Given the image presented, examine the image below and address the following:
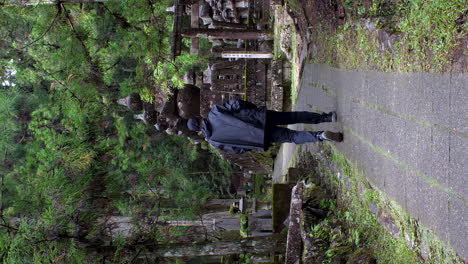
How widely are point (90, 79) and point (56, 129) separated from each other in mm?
11758

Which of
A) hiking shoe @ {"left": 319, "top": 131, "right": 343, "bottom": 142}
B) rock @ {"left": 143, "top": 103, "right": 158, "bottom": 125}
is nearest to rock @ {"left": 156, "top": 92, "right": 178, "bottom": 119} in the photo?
rock @ {"left": 143, "top": 103, "right": 158, "bottom": 125}

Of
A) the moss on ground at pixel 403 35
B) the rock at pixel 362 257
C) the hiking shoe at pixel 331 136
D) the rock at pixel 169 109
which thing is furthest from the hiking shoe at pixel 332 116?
the rock at pixel 169 109

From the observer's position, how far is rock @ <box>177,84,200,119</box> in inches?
464

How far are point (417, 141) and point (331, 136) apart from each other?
6.53 feet

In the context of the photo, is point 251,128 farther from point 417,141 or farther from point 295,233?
point 417,141

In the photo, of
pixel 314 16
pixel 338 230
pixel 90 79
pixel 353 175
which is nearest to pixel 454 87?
pixel 353 175

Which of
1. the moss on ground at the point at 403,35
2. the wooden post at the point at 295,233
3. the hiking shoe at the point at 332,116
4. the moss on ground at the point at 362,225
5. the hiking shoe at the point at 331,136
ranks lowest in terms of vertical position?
the wooden post at the point at 295,233

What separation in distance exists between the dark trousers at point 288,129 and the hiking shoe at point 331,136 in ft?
0.38

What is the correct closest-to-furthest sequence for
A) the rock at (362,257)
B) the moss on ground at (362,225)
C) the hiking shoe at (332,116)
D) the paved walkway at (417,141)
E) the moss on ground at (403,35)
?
1. the paved walkway at (417,141)
2. the moss on ground at (403,35)
3. the moss on ground at (362,225)
4. the rock at (362,257)
5. the hiking shoe at (332,116)

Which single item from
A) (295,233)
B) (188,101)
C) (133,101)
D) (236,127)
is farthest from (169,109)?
(295,233)

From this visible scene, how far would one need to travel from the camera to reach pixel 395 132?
4.09m

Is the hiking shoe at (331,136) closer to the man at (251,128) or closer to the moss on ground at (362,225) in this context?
the man at (251,128)

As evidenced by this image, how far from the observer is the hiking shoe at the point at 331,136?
5551 mm

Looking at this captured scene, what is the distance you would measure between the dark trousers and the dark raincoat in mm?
A: 147
